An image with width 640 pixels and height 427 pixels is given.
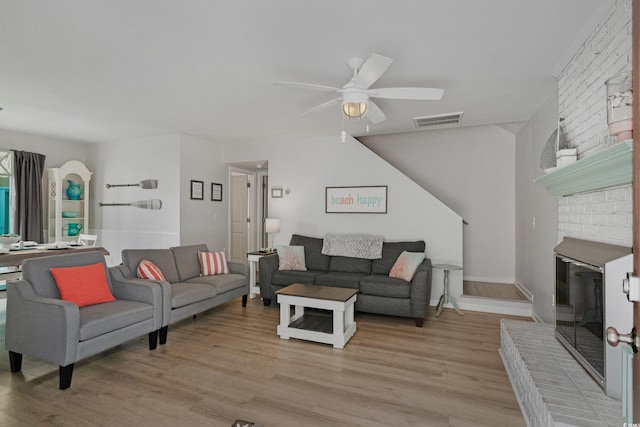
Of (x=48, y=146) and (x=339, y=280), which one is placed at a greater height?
(x=48, y=146)

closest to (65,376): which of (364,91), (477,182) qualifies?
(364,91)

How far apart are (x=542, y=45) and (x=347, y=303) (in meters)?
2.73

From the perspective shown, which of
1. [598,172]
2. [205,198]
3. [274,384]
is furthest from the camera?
[205,198]

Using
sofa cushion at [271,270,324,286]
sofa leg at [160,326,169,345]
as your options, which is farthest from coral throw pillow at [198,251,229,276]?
sofa leg at [160,326,169,345]

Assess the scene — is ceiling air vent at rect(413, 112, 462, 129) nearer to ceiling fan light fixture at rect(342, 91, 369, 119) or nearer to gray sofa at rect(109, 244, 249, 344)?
ceiling fan light fixture at rect(342, 91, 369, 119)

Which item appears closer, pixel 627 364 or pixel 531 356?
pixel 627 364

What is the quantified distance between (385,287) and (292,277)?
4.11 ft

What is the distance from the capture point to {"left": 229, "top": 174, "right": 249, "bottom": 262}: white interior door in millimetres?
6840

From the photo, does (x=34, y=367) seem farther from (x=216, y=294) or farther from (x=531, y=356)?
(x=531, y=356)

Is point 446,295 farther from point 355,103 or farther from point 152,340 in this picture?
point 152,340

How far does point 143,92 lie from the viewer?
3.43m

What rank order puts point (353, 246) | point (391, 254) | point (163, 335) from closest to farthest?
1. point (163, 335)
2. point (391, 254)
3. point (353, 246)

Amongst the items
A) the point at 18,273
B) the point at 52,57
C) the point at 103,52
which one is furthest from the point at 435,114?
the point at 18,273

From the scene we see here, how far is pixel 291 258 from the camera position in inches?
180
